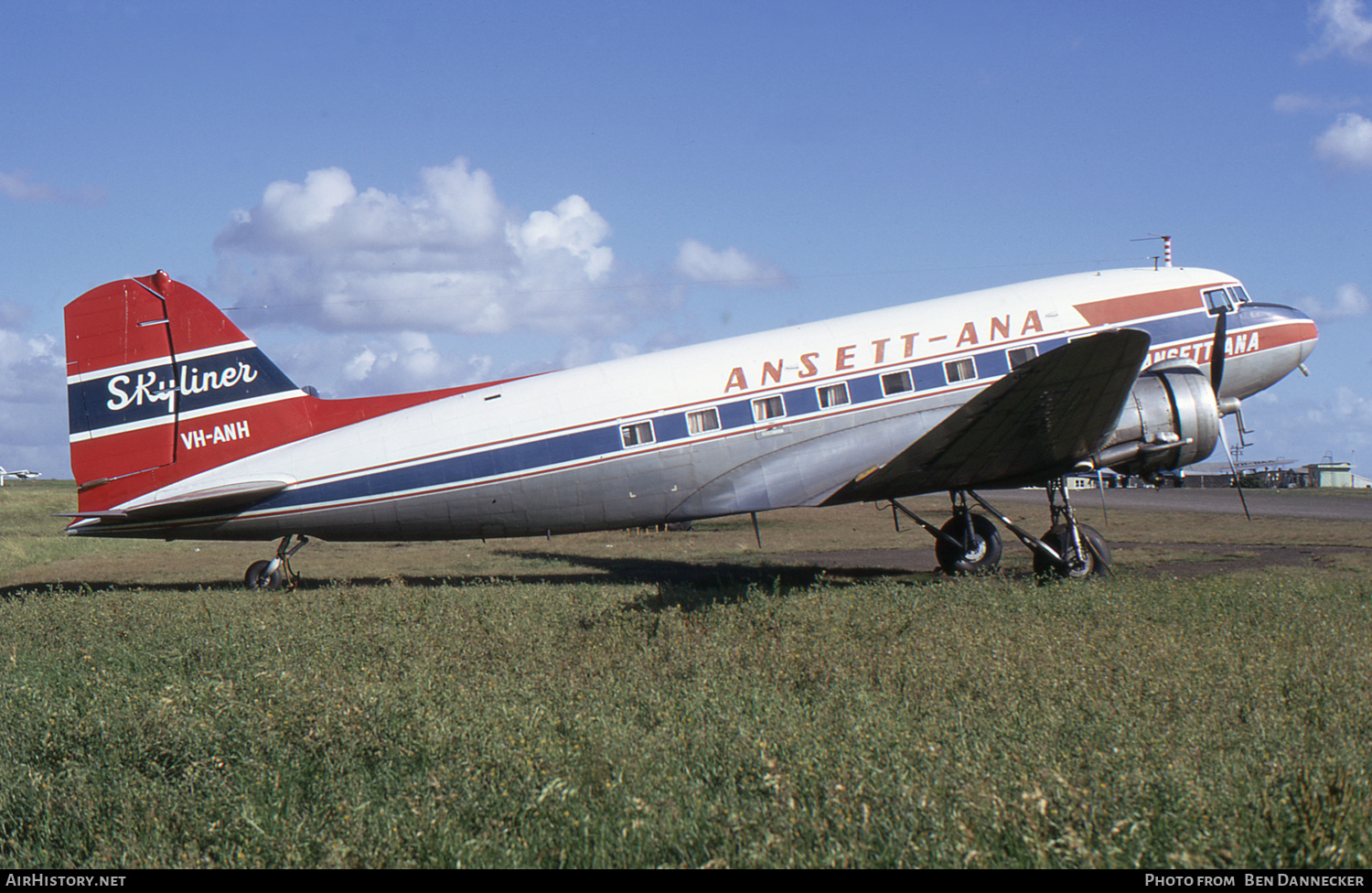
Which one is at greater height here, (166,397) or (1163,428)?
(166,397)

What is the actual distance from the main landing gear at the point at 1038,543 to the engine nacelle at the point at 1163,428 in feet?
3.24

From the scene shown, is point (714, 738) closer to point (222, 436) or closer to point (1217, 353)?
point (222, 436)

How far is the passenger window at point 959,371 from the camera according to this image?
13.8 meters

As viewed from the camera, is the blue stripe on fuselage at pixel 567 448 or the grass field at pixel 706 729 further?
the blue stripe on fuselage at pixel 567 448

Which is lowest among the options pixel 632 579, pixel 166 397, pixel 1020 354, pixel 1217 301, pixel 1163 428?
pixel 632 579

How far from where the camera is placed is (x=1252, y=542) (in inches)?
781

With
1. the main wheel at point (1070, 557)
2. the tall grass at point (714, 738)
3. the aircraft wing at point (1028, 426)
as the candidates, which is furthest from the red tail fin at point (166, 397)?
the main wheel at point (1070, 557)

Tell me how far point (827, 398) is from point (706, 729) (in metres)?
8.31

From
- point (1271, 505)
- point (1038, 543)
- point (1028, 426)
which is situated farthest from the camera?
point (1271, 505)

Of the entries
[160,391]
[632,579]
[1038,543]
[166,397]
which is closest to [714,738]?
[1038,543]

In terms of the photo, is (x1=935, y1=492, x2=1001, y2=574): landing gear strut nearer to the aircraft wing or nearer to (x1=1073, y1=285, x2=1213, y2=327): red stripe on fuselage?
the aircraft wing

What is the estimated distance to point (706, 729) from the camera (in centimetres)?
612

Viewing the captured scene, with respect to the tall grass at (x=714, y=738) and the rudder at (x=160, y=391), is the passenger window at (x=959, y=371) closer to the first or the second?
the tall grass at (x=714, y=738)

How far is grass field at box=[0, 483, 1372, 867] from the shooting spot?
14.5 feet
